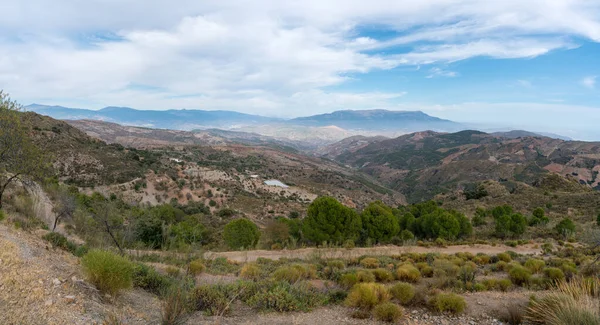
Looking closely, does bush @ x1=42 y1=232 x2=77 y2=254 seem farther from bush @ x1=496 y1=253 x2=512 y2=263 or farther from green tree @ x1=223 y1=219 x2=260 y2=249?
bush @ x1=496 y1=253 x2=512 y2=263

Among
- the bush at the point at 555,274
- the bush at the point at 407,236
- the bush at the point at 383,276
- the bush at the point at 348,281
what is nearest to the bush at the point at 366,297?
the bush at the point at 348,281

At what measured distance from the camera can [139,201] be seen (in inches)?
1412

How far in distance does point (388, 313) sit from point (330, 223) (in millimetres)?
15110

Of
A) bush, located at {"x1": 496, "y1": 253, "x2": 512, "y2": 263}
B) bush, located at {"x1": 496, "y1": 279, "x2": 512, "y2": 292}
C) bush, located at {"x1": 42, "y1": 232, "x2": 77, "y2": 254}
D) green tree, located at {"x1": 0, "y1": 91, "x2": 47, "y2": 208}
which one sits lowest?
bush, located at {"x1": 496, "y1": 253, "x2": 512, "y2": 263}

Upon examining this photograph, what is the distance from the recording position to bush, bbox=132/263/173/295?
8508 millimetres

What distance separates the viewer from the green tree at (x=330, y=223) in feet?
72.6

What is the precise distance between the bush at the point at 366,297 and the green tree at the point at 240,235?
1448cm

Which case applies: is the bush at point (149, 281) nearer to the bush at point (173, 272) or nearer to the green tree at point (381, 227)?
the bush at point (173, 272)

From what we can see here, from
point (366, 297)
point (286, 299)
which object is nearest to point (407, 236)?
point (366, 297)

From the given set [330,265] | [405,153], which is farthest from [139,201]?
[405,153]

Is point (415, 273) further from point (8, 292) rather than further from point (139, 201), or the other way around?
point (139, 201)

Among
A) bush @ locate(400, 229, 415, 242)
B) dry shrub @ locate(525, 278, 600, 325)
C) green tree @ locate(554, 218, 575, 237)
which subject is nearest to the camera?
dry shrub @ locate(525, 278, 600, 325)

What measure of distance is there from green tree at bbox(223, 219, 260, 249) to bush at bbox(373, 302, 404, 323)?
15446 millimetres

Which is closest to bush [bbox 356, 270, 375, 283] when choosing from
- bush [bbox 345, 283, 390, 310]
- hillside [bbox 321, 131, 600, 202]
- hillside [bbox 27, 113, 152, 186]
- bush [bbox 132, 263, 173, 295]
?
bush [bbox 345, 283, 390, 310]
